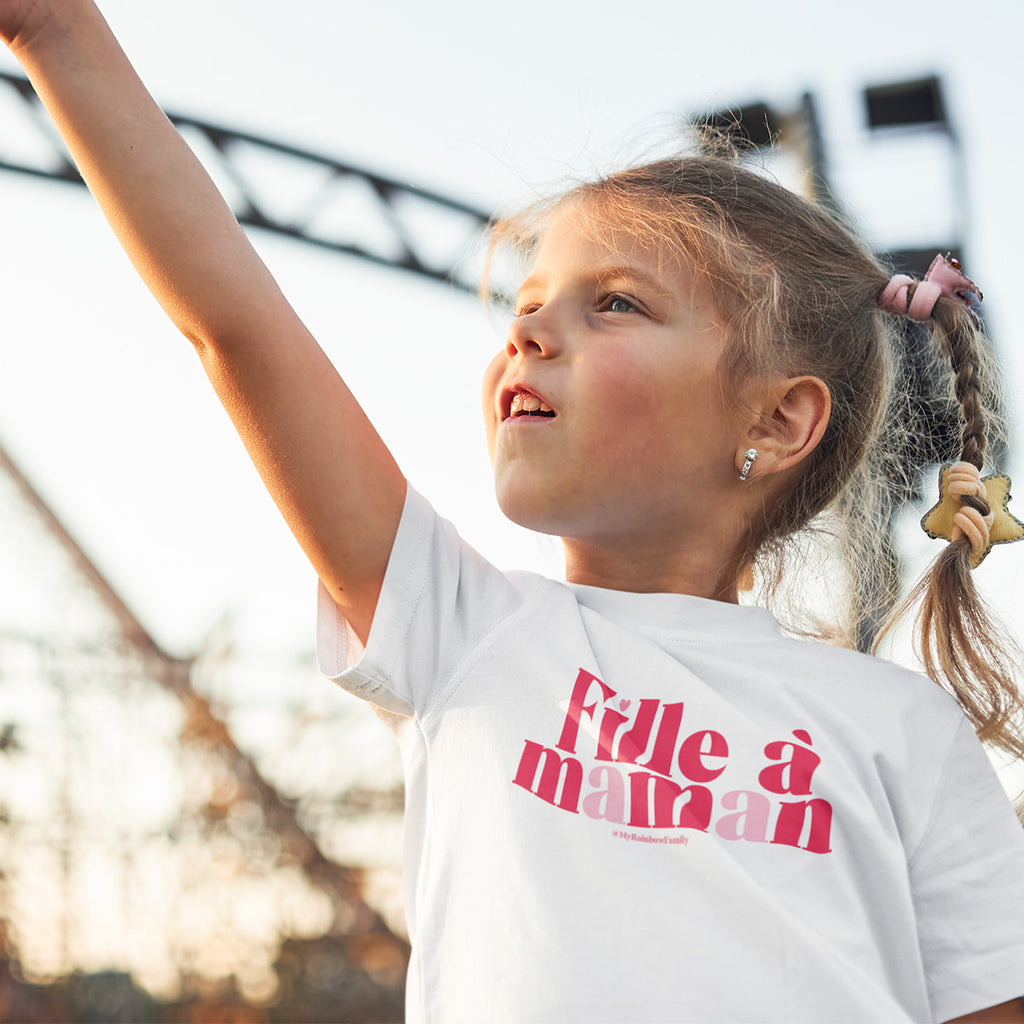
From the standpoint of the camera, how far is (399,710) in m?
0.78

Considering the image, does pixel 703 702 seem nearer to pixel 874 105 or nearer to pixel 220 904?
pixel 874 105

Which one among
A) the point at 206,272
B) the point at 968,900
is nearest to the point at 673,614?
the point at 968,900

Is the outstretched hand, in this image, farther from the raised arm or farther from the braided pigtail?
the braided pigtail

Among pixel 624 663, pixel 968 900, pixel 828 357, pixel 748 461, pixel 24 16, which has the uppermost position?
pixel 24 16

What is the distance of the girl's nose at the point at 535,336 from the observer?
87 centimetres

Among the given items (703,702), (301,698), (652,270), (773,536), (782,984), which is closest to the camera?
(782,984)

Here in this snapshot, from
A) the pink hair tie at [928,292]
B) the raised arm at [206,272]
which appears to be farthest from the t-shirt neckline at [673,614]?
the pink hair tie at [928,292]

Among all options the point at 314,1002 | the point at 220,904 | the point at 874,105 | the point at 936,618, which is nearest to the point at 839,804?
the point at 936,618

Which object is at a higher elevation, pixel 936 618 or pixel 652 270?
pixel 652 270

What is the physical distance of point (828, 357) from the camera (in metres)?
1.05

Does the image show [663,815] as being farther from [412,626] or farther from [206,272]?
[206,272]

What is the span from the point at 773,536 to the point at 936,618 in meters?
0.16

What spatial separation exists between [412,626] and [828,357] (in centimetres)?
50

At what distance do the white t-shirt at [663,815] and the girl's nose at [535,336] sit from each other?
166 millimetres
